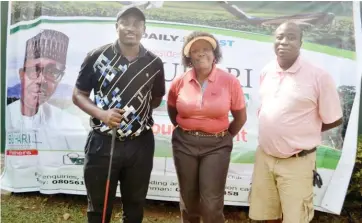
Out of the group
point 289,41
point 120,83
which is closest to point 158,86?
point 120,83

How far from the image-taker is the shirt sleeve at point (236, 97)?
124 inches

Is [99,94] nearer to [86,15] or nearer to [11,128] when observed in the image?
[86,15]

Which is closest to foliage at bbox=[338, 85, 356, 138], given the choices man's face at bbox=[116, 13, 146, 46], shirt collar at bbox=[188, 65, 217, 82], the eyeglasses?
shirt collar at bbox=[188, 65, 217, 82]

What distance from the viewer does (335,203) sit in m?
4.31

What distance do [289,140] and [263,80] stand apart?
1.67 feet

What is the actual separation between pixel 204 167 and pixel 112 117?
0.78 m

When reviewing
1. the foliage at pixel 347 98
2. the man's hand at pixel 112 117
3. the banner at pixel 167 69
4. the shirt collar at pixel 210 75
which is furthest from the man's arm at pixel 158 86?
the foliage at pixel 347 98

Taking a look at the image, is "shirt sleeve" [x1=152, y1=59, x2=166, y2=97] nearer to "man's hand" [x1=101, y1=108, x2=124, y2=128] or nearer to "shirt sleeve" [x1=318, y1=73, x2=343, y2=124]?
"man's hand" [x1=101, y1=108, x2=124, y2=128]

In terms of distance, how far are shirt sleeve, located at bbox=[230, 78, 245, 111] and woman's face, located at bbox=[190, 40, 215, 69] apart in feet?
0.75

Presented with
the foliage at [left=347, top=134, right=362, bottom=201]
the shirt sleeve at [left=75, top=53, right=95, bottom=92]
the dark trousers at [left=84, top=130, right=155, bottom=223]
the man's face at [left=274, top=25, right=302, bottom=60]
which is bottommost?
the foliage at [left=347, top=134, right=362, bottom=201]

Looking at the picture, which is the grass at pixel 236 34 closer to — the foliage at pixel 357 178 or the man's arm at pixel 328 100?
the foliage at pixel 357 178

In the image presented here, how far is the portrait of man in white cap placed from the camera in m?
4.60

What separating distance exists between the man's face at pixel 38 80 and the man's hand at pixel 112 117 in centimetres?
195

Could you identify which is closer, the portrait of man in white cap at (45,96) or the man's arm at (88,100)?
the man's arm at (88,100)
